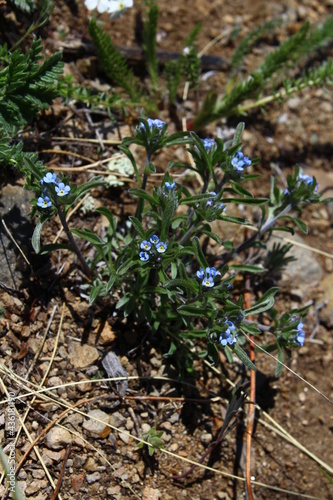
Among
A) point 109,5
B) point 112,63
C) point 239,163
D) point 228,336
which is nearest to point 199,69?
point 112,63

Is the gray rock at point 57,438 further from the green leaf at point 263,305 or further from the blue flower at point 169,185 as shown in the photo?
the blue flower at point 169,185

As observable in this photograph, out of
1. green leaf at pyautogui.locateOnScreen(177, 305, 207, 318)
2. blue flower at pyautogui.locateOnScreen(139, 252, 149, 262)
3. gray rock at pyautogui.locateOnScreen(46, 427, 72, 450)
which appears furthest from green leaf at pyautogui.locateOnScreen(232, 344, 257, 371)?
gray rock at pyautogui.locateOnScreen(46, 427, 72, 450)

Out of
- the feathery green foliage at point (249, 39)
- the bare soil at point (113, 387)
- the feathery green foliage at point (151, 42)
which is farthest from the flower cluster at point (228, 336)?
the feathery green foliage at point (249, 39)

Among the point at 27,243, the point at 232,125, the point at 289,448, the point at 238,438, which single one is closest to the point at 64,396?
the point at 27,243

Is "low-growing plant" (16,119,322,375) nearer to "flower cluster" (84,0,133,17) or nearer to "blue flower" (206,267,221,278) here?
"blue flower" (206,267,221,278)

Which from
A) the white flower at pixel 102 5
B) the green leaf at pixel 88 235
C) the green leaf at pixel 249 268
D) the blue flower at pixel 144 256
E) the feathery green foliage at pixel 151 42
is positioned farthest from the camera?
the feathery green foliage at pixel 151 42

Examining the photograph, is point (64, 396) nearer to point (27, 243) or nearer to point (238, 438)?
point (27, 243)
